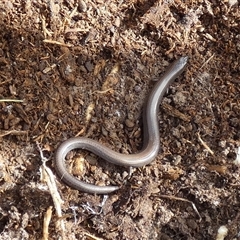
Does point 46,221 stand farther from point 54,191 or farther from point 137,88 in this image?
point 137,88

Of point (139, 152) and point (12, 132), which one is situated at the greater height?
point (139, 152)

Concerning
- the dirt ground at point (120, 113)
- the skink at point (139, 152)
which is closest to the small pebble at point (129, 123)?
the dirt ground at point (120, 113)

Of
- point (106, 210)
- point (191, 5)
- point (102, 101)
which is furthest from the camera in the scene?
point (191, 5)

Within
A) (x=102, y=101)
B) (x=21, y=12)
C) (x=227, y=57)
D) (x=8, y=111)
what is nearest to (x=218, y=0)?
(x=227, y=57)

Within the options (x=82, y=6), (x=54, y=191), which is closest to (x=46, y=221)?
(x=54, y=191)

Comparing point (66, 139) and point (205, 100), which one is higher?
point (205, 100)

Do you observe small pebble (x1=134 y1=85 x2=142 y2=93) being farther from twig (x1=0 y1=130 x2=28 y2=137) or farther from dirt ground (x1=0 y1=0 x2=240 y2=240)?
twig (x1=0 y1=130 x2=28 y2=137)

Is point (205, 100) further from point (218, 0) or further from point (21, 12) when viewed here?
point (21, 12)

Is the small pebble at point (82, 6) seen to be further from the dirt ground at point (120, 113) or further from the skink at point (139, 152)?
the skink at point (139, 152)
